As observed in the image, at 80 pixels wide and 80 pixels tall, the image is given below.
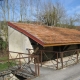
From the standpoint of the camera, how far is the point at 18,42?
14.5m

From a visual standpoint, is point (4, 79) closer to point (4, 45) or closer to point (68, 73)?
point (68, 73)

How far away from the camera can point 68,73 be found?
10.7 metres

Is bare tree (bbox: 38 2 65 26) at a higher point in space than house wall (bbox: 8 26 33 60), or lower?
higher

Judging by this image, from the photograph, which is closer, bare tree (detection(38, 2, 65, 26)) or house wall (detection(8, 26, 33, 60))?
house wall (detection(8, 26, 33, 60))

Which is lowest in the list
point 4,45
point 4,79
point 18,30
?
point 4,79

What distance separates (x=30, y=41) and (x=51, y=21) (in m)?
17.9

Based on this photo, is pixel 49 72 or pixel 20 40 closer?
pixel 49 72

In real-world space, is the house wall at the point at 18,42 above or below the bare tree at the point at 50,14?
below

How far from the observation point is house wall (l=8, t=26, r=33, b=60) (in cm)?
1398

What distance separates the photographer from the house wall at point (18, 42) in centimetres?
1398

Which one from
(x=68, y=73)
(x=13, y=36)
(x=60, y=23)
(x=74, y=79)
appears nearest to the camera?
(x=74, y=79)

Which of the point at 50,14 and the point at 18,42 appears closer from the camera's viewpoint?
the point at 18,42

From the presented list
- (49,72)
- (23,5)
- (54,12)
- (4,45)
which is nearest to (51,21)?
(54,12)

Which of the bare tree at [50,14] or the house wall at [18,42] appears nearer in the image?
the house wall at [18,42]
